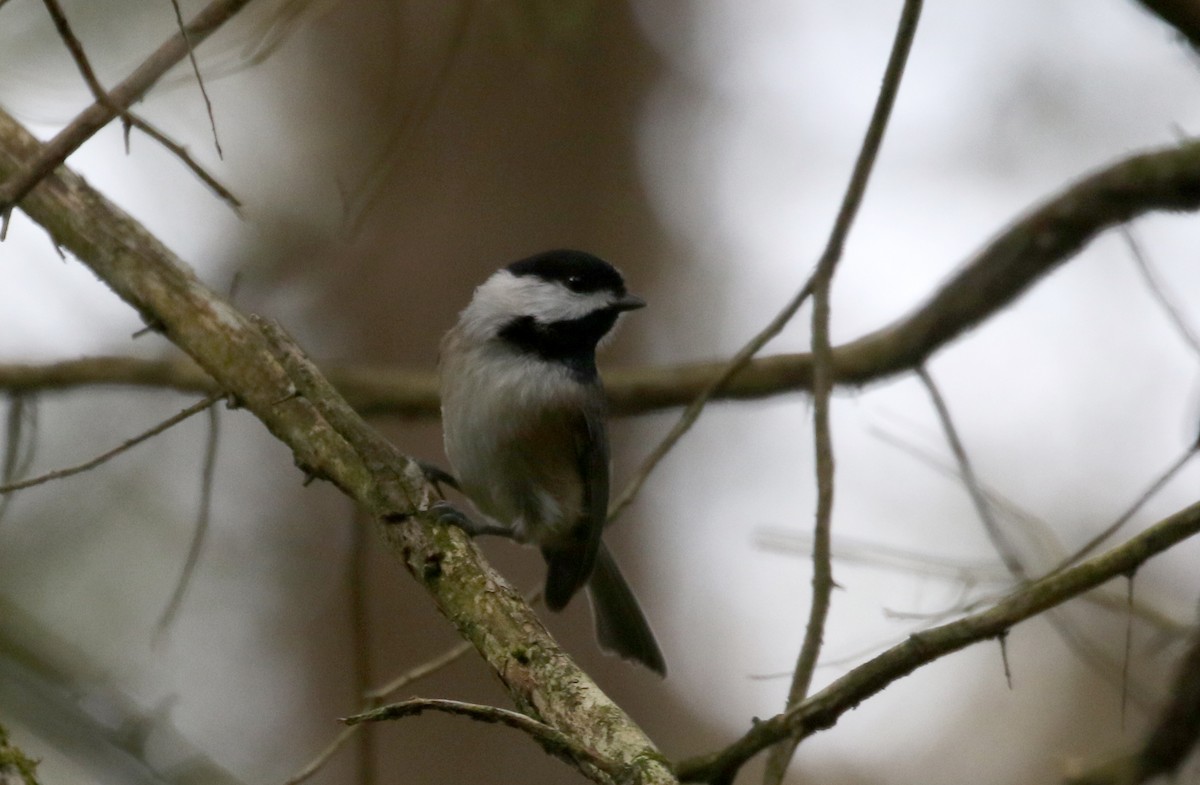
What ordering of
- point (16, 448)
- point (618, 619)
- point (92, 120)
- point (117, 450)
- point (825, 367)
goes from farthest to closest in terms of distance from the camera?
point (618, 619), point (16, 448), point (825, 367), point (117, 450), point (92, 120)

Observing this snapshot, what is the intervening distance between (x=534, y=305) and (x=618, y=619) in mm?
1120

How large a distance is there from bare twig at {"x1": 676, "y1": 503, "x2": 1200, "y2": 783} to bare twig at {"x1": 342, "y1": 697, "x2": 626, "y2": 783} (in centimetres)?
34

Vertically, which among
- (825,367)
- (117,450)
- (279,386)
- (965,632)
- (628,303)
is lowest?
(965,632)

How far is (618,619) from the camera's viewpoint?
13.0 ft

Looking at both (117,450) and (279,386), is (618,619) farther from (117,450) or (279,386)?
(117,450)

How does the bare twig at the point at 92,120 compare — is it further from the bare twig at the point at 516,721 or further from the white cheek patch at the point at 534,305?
the white cheek patch at the point at 534,305

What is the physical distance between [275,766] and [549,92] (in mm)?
3517

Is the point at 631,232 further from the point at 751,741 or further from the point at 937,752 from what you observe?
the point at 751,741

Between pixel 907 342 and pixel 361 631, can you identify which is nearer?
pixel 361 631

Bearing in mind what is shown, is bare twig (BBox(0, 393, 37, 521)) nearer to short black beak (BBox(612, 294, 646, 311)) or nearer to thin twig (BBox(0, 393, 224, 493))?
thin twig (BBox(0, 393, 224, 493))

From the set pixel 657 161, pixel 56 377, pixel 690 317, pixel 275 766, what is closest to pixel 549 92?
pixel 657 161

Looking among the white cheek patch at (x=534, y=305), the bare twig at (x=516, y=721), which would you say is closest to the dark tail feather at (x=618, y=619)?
the white cheek patch at (x=534, y=305)

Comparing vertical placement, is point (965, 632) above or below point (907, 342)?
below

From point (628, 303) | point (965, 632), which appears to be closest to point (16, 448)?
point (628, 303)
